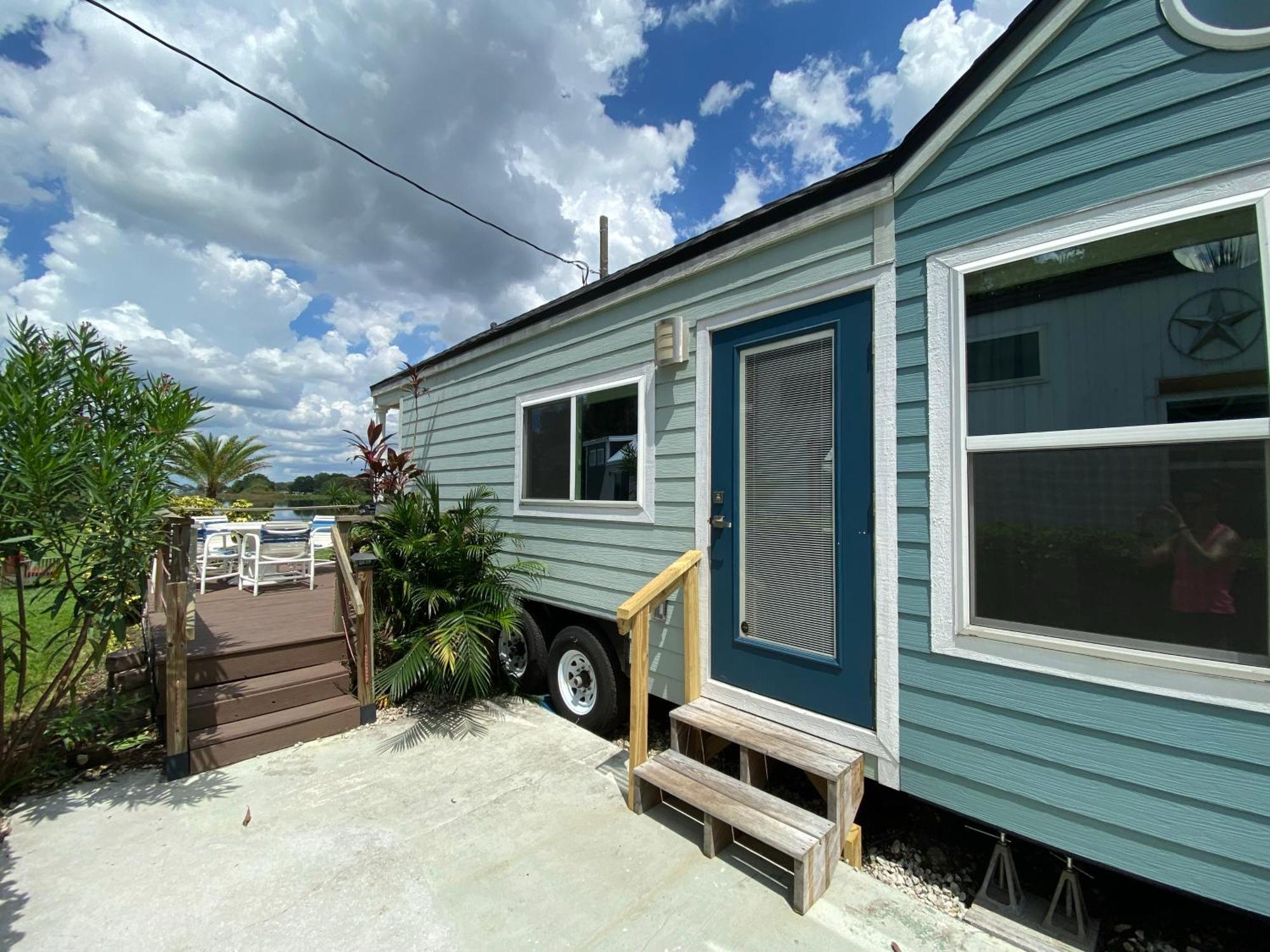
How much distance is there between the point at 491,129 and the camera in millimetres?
6625

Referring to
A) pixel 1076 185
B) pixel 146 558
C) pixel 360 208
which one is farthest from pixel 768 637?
pixel 360 208

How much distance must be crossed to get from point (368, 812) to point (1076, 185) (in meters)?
4.02

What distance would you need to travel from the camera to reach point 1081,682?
1721mm

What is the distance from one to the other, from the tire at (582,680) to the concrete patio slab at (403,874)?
1.70 feet

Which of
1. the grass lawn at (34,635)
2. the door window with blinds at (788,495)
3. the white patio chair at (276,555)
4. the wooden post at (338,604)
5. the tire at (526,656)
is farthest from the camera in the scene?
the white patio chair at (276,555)

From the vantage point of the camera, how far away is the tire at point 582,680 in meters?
3.56

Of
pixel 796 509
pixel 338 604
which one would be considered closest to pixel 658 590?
pixel 796 509

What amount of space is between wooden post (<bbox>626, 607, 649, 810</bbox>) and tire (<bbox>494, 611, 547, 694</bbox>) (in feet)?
5.45

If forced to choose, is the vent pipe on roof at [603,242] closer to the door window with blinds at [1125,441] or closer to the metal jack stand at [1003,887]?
the door window with blinds at [1125,441]

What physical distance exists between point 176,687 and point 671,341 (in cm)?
344

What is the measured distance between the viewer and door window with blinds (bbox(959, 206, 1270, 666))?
1.52m

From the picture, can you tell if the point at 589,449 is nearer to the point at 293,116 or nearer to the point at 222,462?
the point at 293,116

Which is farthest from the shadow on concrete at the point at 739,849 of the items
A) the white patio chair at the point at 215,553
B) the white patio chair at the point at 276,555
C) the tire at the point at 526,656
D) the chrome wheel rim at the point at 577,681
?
the white patio chair at the point at 215,553

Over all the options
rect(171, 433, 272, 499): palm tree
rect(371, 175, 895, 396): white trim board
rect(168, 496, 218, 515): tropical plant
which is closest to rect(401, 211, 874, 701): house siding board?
rect(371, 175, 895, 396): white trim board
